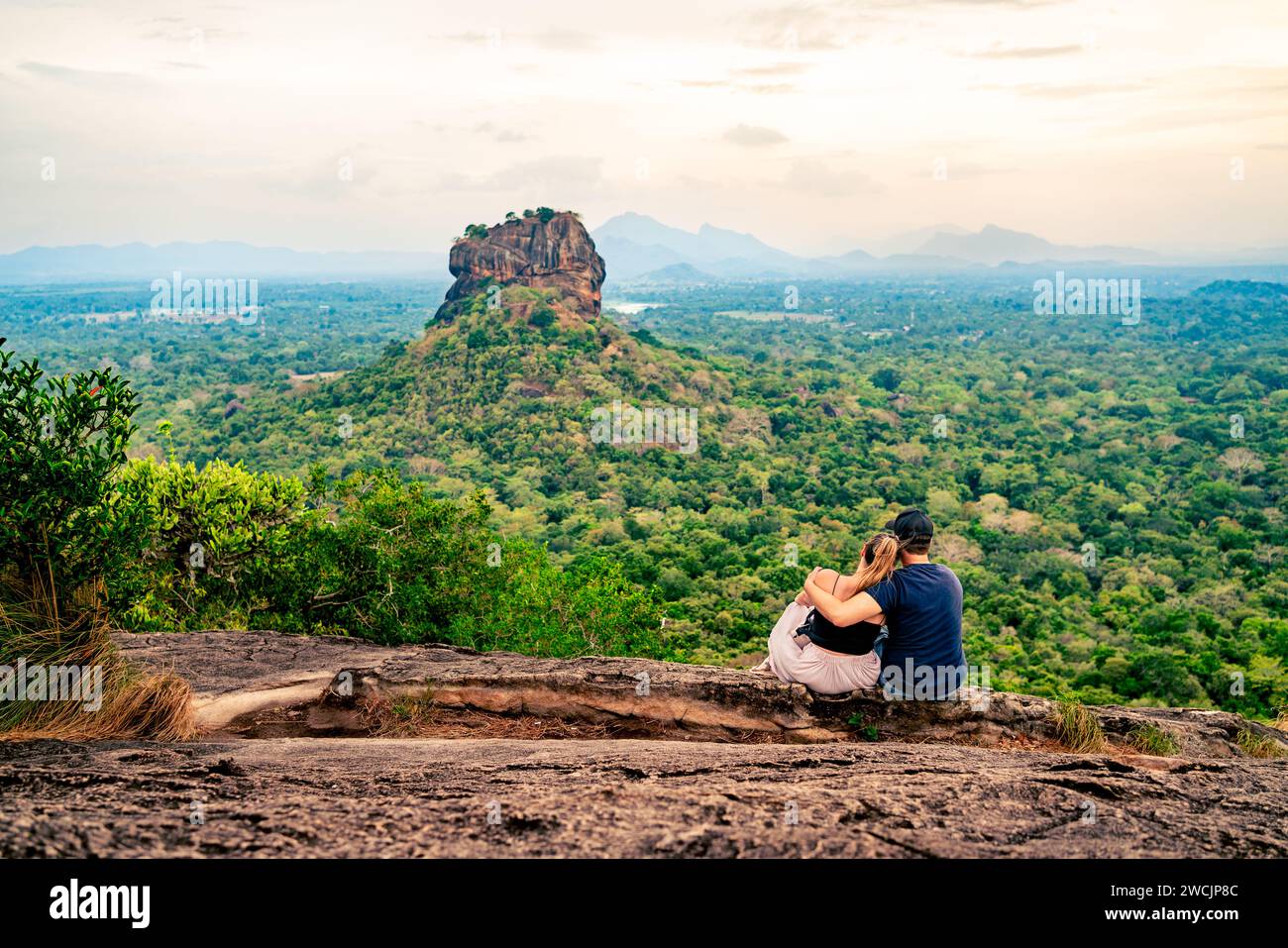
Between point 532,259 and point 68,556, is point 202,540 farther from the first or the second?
point 532,259

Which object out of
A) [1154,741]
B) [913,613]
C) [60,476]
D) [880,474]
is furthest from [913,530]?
[880,474]

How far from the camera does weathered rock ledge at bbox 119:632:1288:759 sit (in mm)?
5703

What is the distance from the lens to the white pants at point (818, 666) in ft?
18.6

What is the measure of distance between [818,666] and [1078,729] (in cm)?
181

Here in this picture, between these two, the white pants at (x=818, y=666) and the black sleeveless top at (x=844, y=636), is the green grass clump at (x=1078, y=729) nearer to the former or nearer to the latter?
the white pants at (x=818, y=666)

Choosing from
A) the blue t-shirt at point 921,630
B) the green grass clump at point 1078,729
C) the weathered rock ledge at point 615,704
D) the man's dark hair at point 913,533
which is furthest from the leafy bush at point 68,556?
the green grass clump at point 1078,729

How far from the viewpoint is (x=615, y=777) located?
4.15 metres

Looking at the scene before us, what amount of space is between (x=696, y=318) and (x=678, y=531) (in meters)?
145

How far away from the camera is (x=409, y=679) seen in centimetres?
646

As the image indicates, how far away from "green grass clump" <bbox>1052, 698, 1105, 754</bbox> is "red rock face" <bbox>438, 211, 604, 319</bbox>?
226ft

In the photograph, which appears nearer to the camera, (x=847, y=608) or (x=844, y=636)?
(x=847, y=608)

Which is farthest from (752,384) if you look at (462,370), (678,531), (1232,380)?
(1232,380)

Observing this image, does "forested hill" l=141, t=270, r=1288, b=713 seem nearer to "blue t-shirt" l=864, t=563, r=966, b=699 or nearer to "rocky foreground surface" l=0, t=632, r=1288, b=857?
"rocky foreground surface" l=0, t=632, r=1288, b=857
